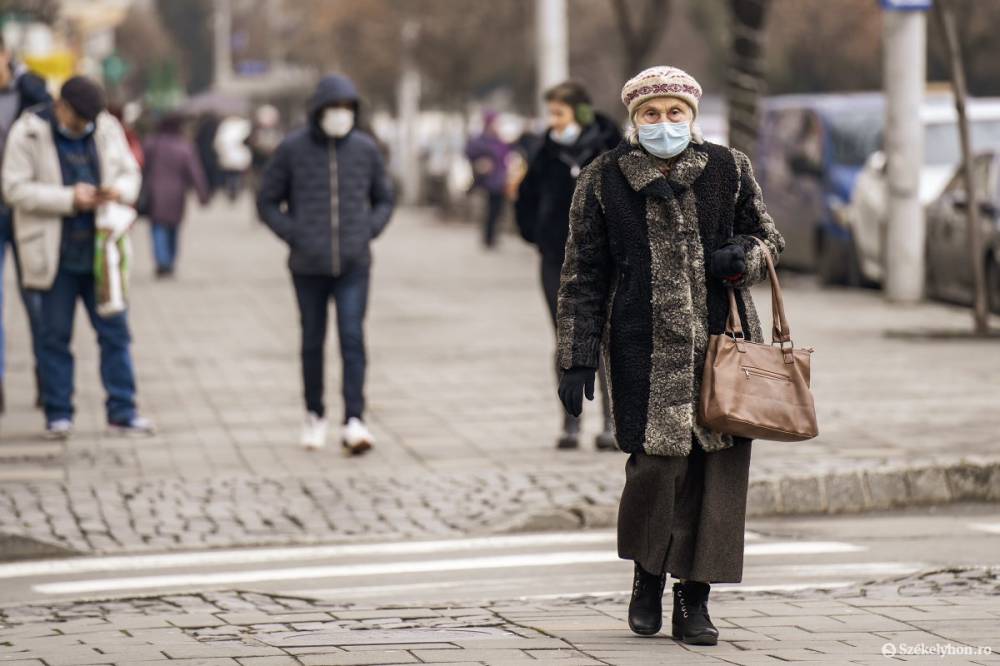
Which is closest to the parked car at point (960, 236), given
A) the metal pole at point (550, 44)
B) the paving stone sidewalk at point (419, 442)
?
the paving stone sidewalk at point (419, 442)

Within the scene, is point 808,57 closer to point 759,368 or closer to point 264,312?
point 264,312

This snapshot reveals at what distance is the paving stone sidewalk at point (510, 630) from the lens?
5699mm

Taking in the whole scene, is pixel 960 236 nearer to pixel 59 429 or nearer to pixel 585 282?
pixel 59 429

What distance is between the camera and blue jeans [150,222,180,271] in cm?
2339

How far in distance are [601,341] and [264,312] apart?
42.6ft

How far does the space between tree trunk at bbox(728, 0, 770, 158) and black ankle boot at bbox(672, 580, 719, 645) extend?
15710 mm

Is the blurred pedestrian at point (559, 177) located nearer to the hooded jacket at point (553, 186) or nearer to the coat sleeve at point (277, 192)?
the hooded jacket at point (553, 186)

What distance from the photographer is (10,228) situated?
1158cm

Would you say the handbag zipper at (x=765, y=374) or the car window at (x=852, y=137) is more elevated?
the car window at (x=852, y=137)

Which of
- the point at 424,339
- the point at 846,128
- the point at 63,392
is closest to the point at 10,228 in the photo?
the point at 63,392

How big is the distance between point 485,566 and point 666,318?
2268mm

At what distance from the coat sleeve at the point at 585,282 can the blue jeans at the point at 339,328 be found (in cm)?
455

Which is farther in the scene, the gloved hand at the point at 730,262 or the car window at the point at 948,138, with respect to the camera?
the car window at the point at 948,138

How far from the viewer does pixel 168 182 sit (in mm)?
23469
